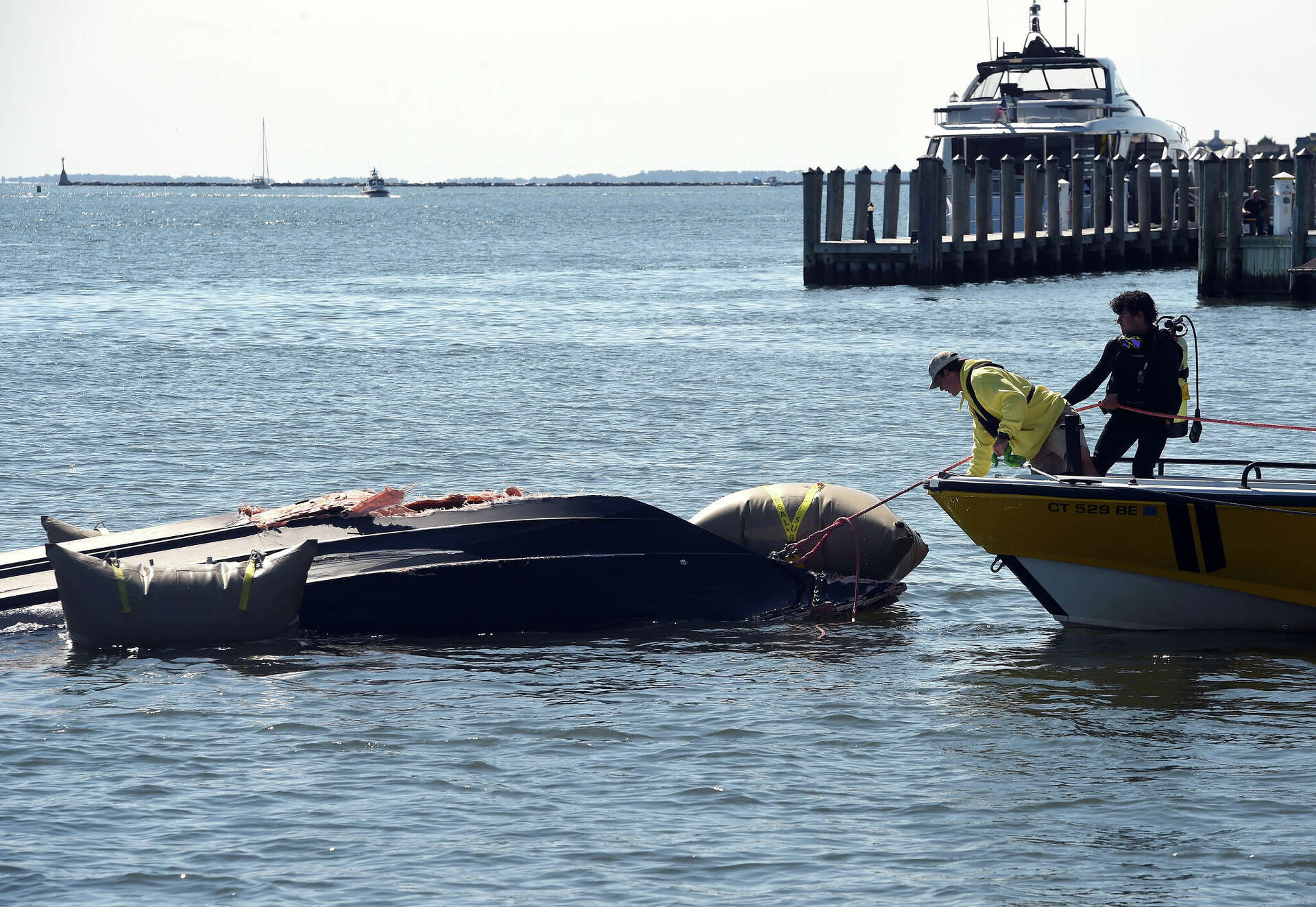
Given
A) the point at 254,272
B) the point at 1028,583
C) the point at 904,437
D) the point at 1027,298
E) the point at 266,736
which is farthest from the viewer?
the point at 254,272

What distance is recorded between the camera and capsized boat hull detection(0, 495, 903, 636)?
966 cm

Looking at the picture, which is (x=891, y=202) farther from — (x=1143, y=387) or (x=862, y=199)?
(x=1143, y=387)

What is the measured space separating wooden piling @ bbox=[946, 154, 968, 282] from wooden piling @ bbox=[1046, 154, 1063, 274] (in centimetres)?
310

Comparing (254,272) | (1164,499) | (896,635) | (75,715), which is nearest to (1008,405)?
(1164,499)

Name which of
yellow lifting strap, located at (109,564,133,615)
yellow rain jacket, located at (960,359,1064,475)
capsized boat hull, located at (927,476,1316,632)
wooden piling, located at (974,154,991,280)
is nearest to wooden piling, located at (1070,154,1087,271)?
wooden piling, located at (974,154,991,280)

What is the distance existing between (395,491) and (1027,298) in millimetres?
28688

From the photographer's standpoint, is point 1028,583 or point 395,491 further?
point 395,491

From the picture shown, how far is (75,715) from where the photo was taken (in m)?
8.32

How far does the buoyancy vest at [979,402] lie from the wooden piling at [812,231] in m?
29.1

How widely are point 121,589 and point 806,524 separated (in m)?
4.18

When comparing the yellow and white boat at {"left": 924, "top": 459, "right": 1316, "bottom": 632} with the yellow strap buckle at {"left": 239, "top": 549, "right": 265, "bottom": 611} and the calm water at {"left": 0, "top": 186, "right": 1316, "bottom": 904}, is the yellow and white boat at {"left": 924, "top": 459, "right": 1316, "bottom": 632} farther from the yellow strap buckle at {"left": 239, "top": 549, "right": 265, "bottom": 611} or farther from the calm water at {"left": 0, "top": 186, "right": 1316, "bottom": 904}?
the yellow strap buckle at {"left": 239, "top": 549, "right": 265, "bottom": 611}

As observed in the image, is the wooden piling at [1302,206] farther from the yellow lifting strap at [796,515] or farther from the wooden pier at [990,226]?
the yellow lifting strap at [796,515]

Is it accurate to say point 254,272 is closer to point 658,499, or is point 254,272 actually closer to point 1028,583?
point 658,499

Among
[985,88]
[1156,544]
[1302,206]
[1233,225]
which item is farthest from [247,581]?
[985,88]
